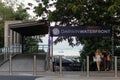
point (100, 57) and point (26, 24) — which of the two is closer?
point (100, 57)

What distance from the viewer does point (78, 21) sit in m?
24.8

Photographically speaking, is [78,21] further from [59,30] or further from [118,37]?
[118,37]

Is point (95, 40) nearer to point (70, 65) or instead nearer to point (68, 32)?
point (70, 65)

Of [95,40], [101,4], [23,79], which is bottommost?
[23,79]

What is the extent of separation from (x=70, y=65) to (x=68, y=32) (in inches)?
132

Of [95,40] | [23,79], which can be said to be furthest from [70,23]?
[23,79]

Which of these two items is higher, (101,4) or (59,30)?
(101,4)

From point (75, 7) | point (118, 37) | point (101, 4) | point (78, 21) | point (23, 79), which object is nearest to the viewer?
point (23, 79)

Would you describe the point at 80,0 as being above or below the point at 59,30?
above

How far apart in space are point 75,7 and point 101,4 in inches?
112

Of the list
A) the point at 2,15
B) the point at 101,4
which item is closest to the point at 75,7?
the point at 101,4

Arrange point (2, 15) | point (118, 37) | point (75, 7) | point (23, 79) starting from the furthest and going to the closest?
point (2, 15)
point (118, 37)
point (75, 7)
point (23, 79)

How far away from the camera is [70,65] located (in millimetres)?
26562

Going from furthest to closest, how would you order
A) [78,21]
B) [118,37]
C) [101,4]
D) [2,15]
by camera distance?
[2,15]
[118,37]
[78,21]
[101,4]
